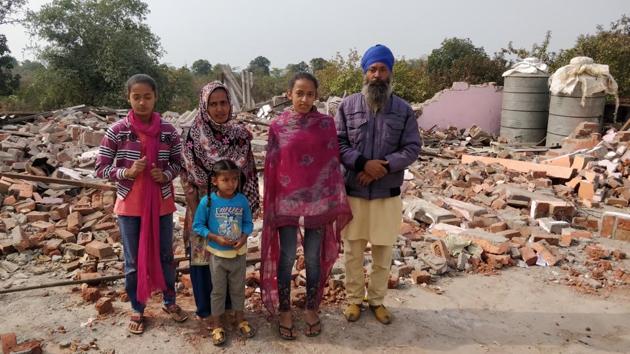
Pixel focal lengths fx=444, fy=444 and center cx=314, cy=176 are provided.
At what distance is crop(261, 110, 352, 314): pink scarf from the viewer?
116 inches

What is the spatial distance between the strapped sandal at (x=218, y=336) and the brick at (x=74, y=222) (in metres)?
2.82

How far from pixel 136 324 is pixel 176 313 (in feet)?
0.94

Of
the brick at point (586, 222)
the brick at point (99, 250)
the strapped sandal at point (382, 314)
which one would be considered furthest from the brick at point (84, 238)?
the brick at point (586, 222)

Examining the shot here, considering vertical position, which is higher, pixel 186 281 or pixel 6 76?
pixel 6 76

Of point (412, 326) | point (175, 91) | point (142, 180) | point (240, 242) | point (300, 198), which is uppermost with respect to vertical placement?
point (175, 91)

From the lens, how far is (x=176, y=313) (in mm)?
3312

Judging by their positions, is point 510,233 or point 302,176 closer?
point 302,176

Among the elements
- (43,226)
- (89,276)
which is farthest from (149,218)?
(43,226)

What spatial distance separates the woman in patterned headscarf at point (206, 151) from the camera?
2846mm

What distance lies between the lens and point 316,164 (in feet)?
9.86

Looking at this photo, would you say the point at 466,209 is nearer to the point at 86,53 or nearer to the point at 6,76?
the point at 86,53

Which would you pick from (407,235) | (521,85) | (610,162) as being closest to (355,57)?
(521,85)

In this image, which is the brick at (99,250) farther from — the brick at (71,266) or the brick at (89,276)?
the brick at (89,276)

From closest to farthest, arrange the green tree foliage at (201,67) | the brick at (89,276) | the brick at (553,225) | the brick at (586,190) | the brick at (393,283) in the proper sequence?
the brick at (89,276) → the brick at (393,283) → the brick at (553,225) → the brick at (586,190) → the green tree foliage at (201,67)
